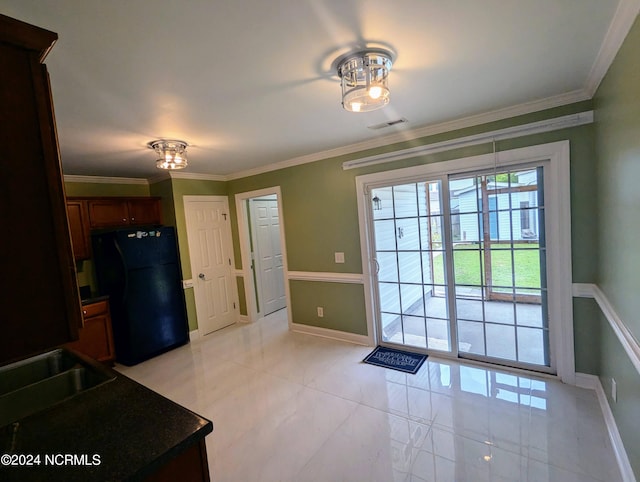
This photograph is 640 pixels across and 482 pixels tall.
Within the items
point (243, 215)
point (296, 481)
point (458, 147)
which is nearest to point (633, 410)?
point (296, 481)

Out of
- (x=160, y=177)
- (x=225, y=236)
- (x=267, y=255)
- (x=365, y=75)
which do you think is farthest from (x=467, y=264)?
(x=160, y=177)

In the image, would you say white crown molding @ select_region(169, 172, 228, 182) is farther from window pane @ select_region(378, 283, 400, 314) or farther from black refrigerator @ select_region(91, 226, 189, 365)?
window pane @ select_region(378, 283, 400, 314)

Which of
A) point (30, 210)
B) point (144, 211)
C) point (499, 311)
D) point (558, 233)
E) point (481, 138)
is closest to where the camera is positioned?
point (30, 210)

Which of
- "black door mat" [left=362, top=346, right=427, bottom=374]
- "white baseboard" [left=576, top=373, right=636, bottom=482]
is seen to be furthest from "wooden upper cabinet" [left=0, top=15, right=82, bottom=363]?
"black door mat" [left=362, top=346, right=427, bottom=374]

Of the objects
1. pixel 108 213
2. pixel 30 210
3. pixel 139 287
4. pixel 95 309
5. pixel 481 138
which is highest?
pixel 481 138

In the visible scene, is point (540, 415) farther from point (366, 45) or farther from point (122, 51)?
point (122, 51)

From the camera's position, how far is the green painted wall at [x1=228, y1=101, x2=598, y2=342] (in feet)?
7.67

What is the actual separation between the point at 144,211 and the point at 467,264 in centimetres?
403

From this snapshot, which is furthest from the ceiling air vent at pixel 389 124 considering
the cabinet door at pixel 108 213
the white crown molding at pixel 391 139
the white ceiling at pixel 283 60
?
the cabinet door at pixel 108 213

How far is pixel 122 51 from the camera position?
1.37 meters

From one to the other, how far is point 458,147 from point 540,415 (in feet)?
7.33

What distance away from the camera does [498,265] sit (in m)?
2.77

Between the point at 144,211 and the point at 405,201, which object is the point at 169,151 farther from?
the point at 405,201

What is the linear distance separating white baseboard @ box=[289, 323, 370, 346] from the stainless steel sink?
2618 millimetres
